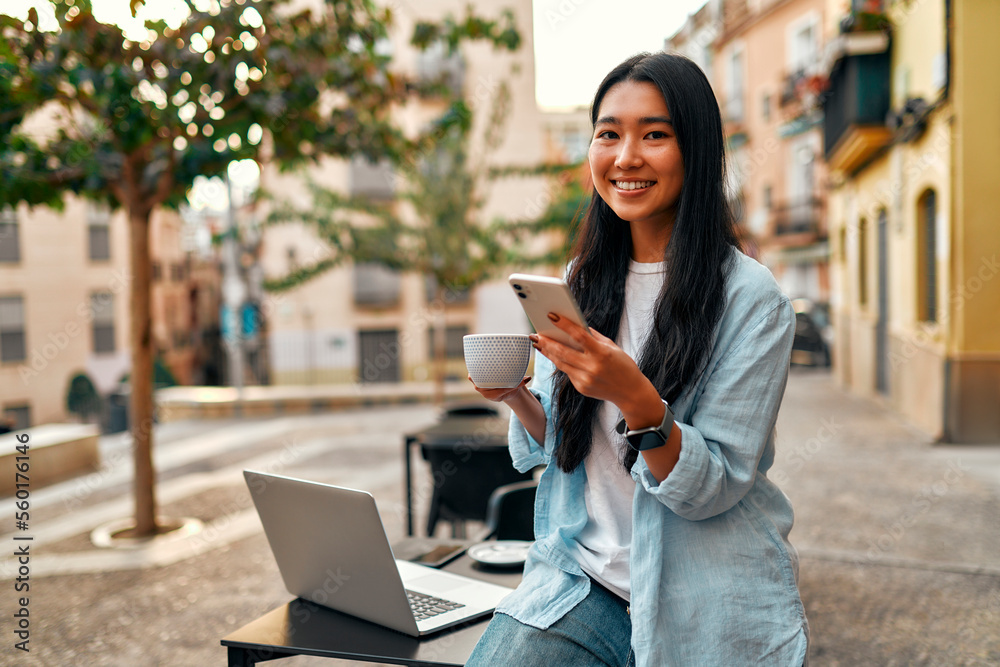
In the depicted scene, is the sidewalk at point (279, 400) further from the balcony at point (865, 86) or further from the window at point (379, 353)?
the window at point (379, 353)

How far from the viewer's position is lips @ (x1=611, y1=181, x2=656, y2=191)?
1.40m

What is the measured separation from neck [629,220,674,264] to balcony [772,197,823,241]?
23.5m

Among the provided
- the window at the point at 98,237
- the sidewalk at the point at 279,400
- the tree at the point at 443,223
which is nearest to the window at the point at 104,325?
the window at the point at 98,237

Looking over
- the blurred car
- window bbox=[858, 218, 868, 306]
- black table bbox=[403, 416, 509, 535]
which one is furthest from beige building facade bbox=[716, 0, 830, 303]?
black table bbox=[403, 416, 509, 535]

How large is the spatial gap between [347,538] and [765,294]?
881 mm

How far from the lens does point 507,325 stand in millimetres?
21781

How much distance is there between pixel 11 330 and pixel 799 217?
21.7 meters

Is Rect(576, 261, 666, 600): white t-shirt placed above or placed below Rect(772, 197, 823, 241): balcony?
below

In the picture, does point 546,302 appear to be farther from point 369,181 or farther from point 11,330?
point 369,181

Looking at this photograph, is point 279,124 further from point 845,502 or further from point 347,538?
point 845,502

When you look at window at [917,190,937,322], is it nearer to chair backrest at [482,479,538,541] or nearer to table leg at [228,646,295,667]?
chair backrest at [482,479,538,541]

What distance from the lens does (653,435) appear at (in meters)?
1.16

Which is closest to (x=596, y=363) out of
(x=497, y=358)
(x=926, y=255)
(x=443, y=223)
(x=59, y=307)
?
(x=497, y=358)

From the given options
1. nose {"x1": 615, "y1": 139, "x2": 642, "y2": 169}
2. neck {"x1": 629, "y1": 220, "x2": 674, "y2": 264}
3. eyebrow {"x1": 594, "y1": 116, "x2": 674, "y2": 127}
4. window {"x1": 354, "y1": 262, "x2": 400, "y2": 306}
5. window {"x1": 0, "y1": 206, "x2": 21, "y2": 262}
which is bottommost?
neck {"x1": 629, "y1": 220, "x2": 674, "y2": 264}
